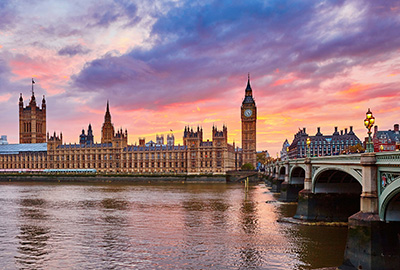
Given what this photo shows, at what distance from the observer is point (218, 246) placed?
28453 mm

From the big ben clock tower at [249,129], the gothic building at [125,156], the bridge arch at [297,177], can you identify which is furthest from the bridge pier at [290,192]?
the big ben clock tower at [249,129]

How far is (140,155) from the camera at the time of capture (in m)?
166

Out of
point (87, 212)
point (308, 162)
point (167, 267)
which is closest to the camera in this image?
point (167, 267)

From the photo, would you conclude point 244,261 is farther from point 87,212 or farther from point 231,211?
point 87,212

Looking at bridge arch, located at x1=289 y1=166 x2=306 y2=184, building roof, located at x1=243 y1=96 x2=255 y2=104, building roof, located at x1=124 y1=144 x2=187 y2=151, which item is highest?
building roof, located at x1=243 y1=96 x2=255 y2=104

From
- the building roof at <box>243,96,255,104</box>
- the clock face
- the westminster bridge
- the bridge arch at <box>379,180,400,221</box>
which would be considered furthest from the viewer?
the building roof at <box>243,96,255,104</box>

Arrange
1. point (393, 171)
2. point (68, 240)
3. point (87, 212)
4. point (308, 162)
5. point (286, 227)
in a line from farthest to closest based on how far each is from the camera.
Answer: point (87, 212) < point (308, 162) < point (286, 227) < point (68, 240) < point (393, 171)

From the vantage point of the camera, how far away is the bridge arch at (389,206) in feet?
65.9

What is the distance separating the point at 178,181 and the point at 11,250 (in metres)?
103

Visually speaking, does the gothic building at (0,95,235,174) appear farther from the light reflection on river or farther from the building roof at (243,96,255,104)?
the light reflection on river

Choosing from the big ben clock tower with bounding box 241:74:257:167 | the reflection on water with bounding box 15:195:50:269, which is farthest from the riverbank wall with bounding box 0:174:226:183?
the reflection on water with bounding box 15:195:50:269

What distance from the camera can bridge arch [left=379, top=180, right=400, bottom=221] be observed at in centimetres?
2009

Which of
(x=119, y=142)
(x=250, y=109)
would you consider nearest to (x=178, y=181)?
(x=119, y=142)

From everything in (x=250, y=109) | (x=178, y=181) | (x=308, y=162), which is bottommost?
(x=178, y=181)
